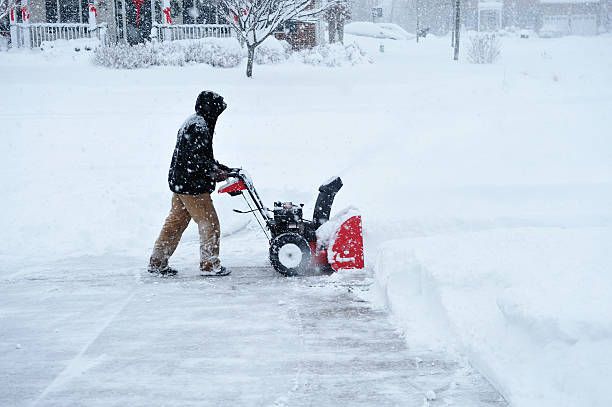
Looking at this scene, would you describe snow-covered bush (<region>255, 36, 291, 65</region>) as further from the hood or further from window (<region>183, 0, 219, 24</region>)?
the hood

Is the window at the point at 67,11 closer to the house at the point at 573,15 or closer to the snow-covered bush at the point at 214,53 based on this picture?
the snow-covered bush at the point at 214,53

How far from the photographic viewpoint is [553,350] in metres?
3.90

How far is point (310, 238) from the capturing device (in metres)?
6.63

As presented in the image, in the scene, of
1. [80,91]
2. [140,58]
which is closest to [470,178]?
[80,91]

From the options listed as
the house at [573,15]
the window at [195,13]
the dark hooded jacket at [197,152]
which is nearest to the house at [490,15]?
the house at [573,15]

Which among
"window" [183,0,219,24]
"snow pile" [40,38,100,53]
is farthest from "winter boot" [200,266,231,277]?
"window" [183,0,219,24]

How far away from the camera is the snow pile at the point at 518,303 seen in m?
3.77

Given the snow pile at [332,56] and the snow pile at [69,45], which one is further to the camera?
the snow pile at [69,45]

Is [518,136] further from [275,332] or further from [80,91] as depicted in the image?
[80,91]

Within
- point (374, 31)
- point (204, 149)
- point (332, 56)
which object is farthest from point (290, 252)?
point (374, 31)

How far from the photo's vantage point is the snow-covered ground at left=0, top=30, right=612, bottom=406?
4359 millimetres

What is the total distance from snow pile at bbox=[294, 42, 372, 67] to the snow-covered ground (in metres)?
1.59

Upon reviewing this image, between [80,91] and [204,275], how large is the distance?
9.37 metres

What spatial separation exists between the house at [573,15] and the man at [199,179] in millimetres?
54708
